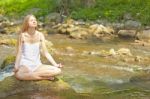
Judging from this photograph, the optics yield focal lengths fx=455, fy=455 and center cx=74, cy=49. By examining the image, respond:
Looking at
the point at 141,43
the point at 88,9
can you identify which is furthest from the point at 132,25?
the point at 88,9

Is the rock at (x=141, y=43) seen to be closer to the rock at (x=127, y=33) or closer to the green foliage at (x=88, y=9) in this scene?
the rock at (x=127, y=33)

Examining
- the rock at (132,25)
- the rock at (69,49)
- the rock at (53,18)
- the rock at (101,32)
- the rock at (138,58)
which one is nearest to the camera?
the rock at (138,58)

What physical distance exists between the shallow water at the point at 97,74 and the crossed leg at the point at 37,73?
374 mm

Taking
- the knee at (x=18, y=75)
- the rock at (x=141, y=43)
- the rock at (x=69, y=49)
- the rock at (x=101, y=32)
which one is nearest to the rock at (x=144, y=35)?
the rock at (x=141, y=43)

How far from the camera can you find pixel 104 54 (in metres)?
20.3

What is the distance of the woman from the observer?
34.2 feet

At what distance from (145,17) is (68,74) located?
52.1 feet

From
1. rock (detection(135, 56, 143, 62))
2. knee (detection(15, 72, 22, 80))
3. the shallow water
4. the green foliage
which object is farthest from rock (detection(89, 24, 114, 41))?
knee (detection(15, 72, 22, 80))

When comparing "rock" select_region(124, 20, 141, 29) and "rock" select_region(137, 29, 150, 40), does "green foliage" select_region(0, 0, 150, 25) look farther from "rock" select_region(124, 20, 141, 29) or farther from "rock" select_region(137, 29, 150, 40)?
"rock" select_region(137, 29, 150, 40)

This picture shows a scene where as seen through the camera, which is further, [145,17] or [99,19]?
[99,19]

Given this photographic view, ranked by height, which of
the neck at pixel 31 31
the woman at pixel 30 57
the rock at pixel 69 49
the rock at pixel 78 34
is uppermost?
the neck at pixel 31 31

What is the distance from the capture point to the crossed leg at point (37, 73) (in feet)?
34.0

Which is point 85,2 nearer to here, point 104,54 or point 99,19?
point 99,19

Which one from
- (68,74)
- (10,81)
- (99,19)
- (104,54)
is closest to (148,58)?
(104,54)
